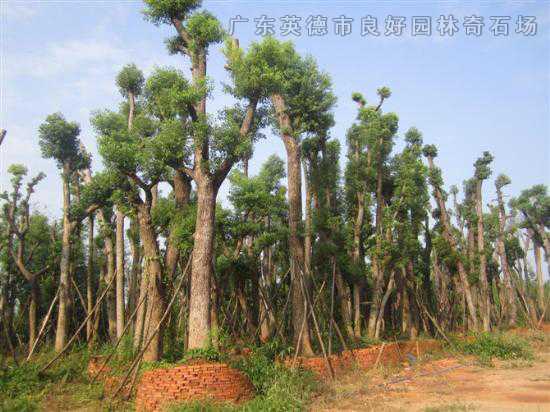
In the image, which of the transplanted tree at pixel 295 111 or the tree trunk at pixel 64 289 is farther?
the tree trunk at pixel 64 289

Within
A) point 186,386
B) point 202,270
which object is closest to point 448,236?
point 202,270

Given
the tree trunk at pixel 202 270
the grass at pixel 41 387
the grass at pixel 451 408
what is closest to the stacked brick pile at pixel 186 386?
the tree trunk at pixel 202 270

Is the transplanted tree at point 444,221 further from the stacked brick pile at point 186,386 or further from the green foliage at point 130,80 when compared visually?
the stacked brick pile at point 186,386

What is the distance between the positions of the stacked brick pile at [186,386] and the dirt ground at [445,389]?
76.5 inches

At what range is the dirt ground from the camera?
941 cm

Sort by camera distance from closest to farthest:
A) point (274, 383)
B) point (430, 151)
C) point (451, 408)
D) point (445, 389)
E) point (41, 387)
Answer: point (451, 408) → point (274, 383) → point (445, 389) → point (41, 387) → point (430, 151)

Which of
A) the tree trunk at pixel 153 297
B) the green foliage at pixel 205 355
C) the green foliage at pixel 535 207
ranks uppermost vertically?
the green foliage at pixel 535 207

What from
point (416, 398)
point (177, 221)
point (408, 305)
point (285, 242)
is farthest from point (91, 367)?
point (408, 305)

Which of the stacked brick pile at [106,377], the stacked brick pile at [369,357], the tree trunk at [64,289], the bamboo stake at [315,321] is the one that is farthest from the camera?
the tree trunk at [64,289]

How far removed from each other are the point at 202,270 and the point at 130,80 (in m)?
8.57

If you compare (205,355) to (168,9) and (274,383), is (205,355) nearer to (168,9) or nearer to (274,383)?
(274,383)

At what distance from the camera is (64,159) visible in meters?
16.8

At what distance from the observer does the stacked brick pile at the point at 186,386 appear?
28.8ft

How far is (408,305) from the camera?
20234 mm
